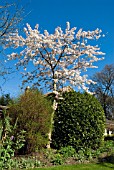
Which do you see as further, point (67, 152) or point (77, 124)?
point (77, 124)

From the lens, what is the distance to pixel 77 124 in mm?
10602

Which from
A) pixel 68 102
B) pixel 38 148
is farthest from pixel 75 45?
pixel 38 148

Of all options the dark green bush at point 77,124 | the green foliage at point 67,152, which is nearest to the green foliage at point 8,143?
the green foliage at point 67,152

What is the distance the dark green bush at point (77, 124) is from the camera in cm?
1056

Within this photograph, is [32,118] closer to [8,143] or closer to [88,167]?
[8,143]

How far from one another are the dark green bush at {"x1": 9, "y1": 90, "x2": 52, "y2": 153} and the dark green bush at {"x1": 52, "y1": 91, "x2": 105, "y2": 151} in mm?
1162

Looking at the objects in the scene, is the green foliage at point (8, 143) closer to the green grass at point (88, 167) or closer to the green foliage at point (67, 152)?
the green grass at point (88, 167)

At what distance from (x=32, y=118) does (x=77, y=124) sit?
2.01m

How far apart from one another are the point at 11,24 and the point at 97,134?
16.8 ft

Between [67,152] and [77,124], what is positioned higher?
[77,124]

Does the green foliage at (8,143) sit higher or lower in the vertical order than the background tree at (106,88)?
lower

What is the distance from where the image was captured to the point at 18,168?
757cm

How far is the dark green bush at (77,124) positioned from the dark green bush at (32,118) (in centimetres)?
116

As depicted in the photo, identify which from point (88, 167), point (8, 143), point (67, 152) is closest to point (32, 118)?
point (8, 143)
